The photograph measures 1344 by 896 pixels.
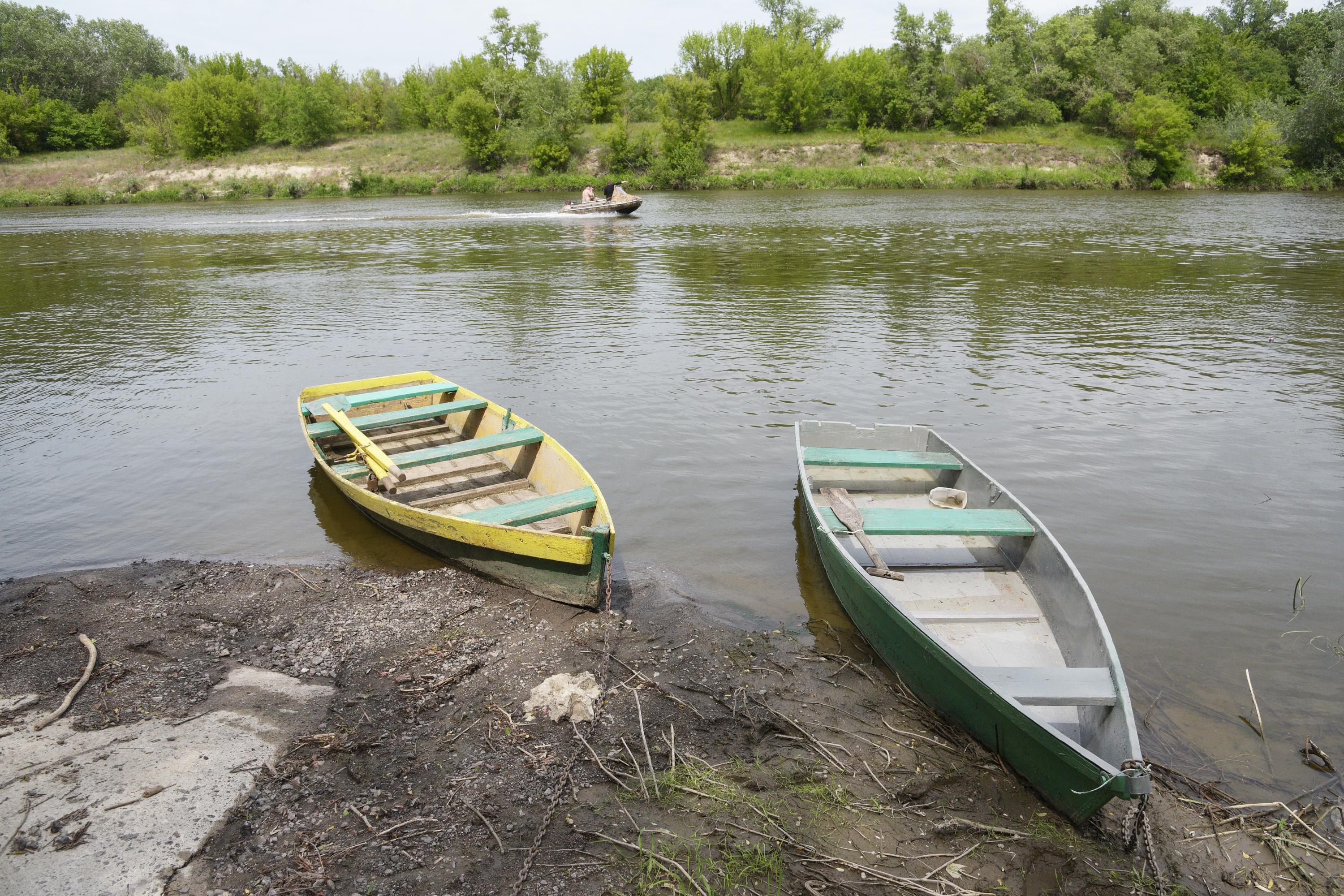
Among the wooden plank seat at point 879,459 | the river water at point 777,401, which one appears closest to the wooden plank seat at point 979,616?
the river water at point 777,401

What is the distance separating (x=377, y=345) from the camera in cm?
1523

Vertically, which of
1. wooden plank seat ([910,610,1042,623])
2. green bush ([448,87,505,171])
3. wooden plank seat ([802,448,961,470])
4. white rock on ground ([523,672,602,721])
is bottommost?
white rock on ground ([523,672,602,721])

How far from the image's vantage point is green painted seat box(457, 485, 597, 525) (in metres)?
6.62

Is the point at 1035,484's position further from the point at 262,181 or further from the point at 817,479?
the point at 262,181

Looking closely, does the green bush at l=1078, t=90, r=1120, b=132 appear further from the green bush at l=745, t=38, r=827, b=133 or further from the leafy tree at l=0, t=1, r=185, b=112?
the leafy tree at l=0, t=1, r=185, b=112

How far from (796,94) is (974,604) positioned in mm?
74051

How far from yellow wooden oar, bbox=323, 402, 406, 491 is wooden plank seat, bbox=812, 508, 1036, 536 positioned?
165 inches

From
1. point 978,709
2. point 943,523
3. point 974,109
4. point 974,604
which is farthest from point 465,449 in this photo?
point 974,109

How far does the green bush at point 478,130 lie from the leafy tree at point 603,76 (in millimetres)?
13757

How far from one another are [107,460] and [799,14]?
9609 centimetres

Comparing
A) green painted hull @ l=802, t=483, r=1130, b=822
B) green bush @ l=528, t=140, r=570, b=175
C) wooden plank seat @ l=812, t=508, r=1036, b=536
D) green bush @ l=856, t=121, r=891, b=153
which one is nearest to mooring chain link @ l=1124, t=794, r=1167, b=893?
green painted hull @ l=802, t=483, r=1130, b=822

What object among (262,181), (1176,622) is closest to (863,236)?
(1176,622)

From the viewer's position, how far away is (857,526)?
6371mm

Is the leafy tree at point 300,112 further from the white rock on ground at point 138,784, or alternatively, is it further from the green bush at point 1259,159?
Result: the white rock on ground at point 138,784
